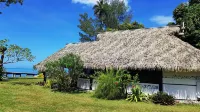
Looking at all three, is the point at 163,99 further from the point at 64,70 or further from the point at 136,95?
the point at 64,70

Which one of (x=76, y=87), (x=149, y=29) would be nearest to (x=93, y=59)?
(x=76, y=87)

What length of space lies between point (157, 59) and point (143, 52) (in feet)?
5.59

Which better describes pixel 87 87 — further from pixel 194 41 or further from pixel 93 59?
pixel 194 41

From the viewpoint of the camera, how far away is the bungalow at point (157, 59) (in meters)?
14.8

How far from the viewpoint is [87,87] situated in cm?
1931

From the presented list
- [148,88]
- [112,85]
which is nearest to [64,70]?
[112,85]

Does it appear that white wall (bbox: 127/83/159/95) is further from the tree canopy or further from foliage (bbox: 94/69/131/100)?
the tree canopy

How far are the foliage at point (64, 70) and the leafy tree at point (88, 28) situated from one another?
89.5 feet

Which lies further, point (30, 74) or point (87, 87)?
point (30, 74)

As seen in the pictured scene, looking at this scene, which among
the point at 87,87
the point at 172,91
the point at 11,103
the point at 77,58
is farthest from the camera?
the point at 87,87

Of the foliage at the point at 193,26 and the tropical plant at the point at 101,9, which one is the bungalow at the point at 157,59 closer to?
the foliage at the point at 193,26

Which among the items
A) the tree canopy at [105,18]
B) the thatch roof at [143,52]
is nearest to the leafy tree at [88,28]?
the tree canopy at [105,18]

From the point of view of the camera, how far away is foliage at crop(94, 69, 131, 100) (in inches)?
593

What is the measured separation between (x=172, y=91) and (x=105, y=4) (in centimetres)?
3147
